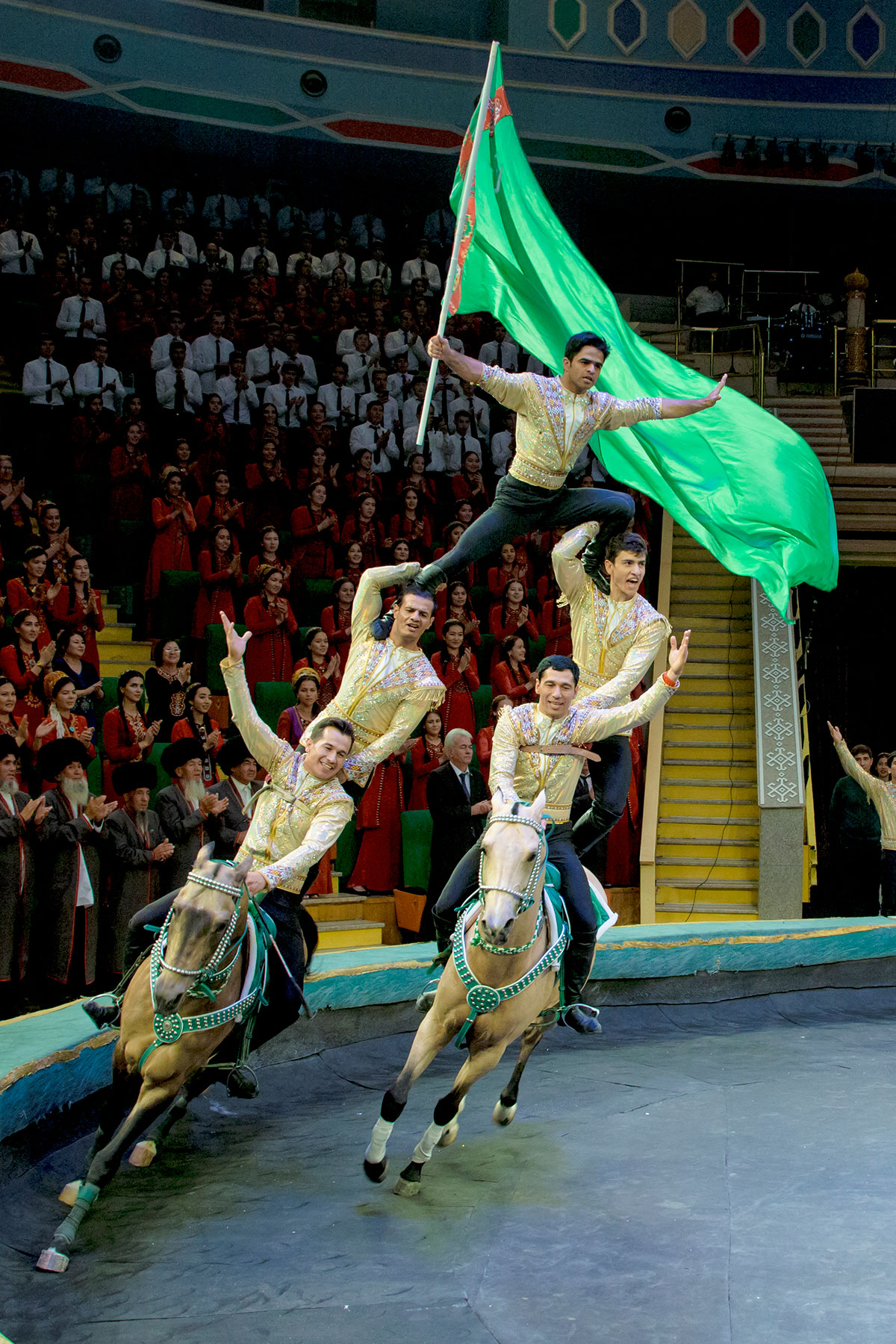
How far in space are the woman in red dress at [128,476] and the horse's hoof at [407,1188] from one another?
6857 millimetres

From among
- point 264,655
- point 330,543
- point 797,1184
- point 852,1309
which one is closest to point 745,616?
point 330,543

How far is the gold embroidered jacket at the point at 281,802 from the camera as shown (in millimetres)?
5402

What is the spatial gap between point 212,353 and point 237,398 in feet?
1.69

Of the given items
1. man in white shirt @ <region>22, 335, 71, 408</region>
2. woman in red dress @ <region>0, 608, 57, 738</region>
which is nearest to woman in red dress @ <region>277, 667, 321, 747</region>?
woman in red dress @ <region>0, 608, 57, 738</region>

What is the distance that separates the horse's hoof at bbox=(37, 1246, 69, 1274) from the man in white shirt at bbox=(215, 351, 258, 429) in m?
8.71

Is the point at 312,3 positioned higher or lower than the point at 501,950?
higher

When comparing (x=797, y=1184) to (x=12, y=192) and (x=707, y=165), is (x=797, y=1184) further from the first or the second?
(x=707, y=165)

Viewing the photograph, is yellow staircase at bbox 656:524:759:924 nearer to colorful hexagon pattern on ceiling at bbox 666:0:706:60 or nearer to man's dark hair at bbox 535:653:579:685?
man's dark hair at bbox 535:653:579:685

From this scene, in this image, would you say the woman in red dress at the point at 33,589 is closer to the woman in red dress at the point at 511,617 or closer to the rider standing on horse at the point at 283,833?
the woman in red dress at the point at 511,617

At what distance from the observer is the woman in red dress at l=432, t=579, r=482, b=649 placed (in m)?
10.4

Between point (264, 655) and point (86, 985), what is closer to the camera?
point (86, 985)

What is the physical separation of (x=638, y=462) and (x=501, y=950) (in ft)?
9.55

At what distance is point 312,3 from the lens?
59.4ft

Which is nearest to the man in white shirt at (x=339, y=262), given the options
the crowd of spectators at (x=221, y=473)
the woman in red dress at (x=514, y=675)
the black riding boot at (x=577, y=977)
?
the crowd of spectators at (x=221, y=473)
